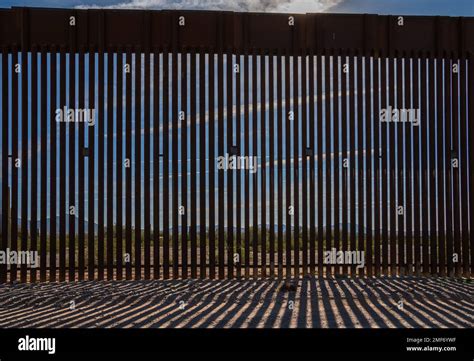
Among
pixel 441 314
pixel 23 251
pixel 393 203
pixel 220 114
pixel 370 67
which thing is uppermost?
pixel 370 67

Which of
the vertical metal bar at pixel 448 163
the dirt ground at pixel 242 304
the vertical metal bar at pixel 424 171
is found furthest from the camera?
the vertical metal bar at pixel 448 163

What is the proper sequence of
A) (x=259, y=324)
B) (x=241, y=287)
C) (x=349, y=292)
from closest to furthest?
(x=259, y=324)
(x=349, y=292)
(x=241, y=287)

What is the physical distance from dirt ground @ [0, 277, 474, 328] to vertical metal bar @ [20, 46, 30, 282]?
0.55 metres

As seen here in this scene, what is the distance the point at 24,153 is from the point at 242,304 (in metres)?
3.51

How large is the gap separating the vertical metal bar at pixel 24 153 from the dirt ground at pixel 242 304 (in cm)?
55

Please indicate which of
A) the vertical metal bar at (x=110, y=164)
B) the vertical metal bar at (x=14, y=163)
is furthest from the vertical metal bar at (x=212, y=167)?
the vertical metal bar at (x=14, y=163)

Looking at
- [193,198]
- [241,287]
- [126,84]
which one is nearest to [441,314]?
[241,287]

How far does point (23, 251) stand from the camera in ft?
24.9

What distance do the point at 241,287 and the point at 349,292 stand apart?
4.25 feet

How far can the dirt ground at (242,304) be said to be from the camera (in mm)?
5293

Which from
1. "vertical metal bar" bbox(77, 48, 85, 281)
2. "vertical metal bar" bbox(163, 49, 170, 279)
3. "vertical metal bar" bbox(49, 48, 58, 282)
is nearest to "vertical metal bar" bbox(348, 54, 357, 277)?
"vertical metal bar" bbox(163, 49, 170, 279)

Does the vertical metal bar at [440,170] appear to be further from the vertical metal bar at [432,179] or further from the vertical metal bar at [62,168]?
the vertical metal bar at [62,168]

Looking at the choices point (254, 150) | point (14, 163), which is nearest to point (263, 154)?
point (254, 150)
